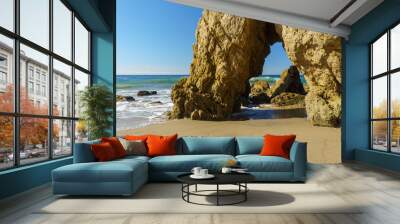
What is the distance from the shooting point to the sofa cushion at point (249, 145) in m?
7.04

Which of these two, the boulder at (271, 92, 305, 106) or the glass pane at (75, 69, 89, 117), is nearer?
the glass pane at (75, 69, 89, 117)

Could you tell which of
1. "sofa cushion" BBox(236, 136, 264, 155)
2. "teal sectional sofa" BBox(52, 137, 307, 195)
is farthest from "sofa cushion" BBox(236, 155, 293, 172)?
"sofa cushion" BBox(236, 136, 264, 155)

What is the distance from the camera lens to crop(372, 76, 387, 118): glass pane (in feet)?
28.8

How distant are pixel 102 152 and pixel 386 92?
20.9ft

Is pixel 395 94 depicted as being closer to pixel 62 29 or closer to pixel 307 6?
pixel 307 6

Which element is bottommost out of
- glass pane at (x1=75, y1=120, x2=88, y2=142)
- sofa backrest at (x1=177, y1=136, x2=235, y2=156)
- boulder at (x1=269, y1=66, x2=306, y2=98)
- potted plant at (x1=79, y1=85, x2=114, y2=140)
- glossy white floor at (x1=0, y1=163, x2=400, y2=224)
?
glossy white floor at (x1=0, y1=163, x2=400, y2=224)

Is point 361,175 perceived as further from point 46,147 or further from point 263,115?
point 263,115

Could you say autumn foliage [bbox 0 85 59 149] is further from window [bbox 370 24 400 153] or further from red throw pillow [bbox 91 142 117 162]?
window [bbox 370 24 400 153]

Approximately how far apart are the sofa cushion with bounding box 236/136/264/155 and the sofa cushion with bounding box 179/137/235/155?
4.4 inches

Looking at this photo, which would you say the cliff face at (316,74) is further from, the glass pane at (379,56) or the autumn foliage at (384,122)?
the autumn foliage at (384,122)

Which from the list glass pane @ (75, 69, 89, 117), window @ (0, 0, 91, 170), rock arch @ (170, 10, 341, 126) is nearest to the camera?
window @ (0, 0, 91, 170)

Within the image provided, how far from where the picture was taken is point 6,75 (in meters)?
5.22

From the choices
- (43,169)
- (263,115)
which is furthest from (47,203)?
(263,115)

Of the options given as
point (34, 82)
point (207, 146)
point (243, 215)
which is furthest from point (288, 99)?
point (243, 215)
